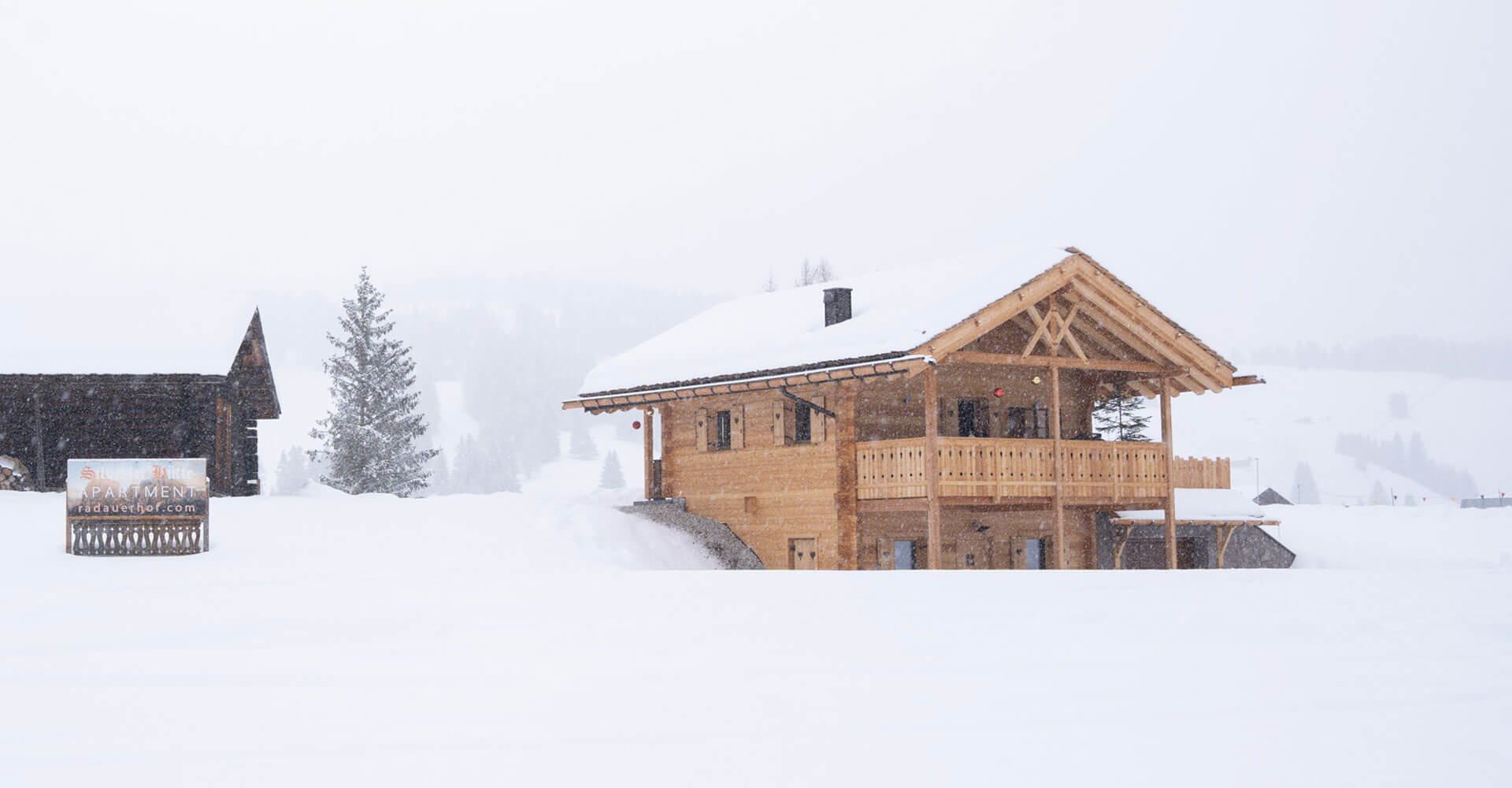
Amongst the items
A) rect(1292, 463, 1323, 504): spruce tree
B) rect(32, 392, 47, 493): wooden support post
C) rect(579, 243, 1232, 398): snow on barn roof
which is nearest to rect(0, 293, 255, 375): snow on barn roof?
rect(32, 392, 47, 493): wooden support post

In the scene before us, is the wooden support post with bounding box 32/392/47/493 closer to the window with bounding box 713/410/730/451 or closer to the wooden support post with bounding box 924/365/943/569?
the window with bounding box 713/410/730/451

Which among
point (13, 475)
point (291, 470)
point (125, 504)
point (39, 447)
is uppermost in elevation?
point (39, 447)

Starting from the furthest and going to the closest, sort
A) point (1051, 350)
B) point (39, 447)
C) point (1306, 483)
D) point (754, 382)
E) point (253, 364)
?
point (1306, 483)
point (253, 364)
point (39, 447)
point (754, 382)
point (1051, 350)

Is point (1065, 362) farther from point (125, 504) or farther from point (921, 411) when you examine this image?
point (125, 504)

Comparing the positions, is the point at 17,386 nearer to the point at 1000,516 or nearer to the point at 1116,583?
the point at 1000,516

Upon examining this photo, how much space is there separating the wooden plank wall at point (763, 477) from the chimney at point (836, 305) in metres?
1.37

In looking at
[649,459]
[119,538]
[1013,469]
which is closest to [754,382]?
[1013,469]

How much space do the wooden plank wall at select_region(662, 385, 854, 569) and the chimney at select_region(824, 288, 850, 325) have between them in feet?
4.48

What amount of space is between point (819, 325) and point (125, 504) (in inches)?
515

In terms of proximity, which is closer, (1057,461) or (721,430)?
(1057,461)

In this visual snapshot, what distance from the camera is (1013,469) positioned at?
25703mm

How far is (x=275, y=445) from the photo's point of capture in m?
150

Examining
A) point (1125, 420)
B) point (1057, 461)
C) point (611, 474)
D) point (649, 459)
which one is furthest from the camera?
point (611, 474)

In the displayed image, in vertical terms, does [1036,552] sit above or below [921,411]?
below
